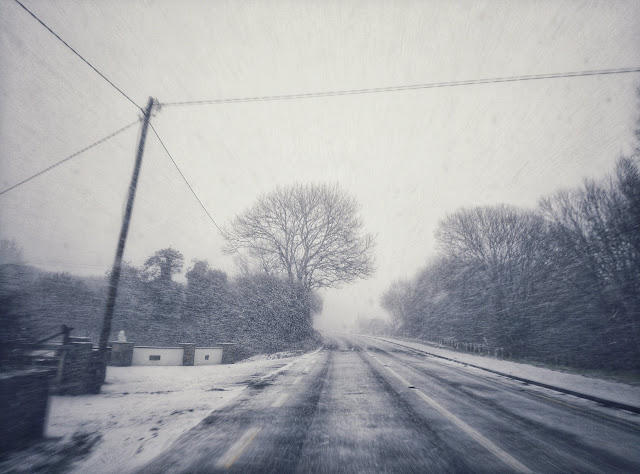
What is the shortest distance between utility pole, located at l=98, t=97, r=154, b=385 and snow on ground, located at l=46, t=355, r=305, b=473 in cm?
104

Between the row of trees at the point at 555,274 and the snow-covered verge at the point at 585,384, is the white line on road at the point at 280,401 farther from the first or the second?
the row of trees at the point at 555,274

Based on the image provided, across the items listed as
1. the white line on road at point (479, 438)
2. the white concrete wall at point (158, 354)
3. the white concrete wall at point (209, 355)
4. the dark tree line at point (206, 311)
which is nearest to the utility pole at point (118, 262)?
the white concrete wall at point (158, 354)

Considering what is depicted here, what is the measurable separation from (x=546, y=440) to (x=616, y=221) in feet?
37.7

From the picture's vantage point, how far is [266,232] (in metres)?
22.4

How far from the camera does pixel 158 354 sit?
12711 mm

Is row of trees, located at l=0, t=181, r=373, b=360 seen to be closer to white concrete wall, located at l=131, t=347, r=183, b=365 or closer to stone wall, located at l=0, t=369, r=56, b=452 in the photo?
white concrete wall, located at l=131, t=347, r=183, b=365

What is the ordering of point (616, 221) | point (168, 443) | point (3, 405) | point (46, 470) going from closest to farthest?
point (46, 470) < point (3, 405) < point (168, 443) < point (616, 221)

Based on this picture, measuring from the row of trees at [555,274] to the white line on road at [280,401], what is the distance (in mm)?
12319

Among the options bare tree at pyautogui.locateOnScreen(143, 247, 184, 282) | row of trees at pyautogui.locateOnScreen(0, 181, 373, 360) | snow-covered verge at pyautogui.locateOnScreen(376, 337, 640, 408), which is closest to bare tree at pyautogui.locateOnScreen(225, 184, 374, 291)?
row of trees at pyautogui.locateOnScreen(0, 181, 373, 360)

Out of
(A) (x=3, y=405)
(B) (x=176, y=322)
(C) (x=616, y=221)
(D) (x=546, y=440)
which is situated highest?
(C) (x=616, y=221)

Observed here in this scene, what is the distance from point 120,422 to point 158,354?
9.14 m

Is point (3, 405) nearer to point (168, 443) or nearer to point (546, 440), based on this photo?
point (168, 443)

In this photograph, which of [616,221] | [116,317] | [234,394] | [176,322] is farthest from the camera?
[176,322]

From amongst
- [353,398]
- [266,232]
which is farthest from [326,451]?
[266,232]
